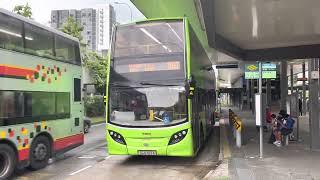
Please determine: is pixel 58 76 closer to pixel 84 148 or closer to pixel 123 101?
pixel 123 101

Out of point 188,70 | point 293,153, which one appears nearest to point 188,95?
point 188,70

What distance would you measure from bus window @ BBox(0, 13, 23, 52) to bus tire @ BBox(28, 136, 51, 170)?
239 cm

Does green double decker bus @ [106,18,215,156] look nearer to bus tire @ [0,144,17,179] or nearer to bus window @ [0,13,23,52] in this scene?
bus window @ [0,13,23,52]

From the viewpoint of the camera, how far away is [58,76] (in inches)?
490

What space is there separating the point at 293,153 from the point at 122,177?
5757mm

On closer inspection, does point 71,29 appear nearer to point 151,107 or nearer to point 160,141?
point 151,107

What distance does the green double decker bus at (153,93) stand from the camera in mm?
12164

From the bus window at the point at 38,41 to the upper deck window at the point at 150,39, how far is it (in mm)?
1788

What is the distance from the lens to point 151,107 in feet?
40.3

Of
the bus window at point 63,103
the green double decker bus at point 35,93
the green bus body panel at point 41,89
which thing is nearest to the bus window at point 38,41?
the green double decker bus at point 35,93

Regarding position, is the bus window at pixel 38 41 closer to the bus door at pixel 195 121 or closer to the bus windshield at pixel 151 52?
the bus windshield at pixel 151 52

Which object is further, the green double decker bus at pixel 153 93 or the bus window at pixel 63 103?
the bus window at pixel 63 103

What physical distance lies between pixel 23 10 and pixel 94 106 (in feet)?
41.5

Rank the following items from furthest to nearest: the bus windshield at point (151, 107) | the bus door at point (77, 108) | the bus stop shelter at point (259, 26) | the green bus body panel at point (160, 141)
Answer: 1. the bus door at point (77, 108)
2. the bus stop shelter at point (259, 26)
3. the bus windshield at point (151, 107)
4. the green bus body panel at point (160, 141)
